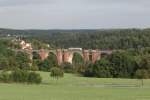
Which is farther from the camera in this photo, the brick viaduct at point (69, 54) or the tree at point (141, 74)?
the brick viaduct at point (69, 54)

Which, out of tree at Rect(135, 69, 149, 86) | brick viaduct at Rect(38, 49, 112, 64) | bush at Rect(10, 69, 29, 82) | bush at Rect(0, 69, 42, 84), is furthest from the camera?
brick viaduct at Rect(38, 49, 112, 64)

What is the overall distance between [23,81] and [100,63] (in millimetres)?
34889

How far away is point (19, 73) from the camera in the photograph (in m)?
66.7

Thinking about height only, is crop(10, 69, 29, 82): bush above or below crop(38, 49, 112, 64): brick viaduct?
below

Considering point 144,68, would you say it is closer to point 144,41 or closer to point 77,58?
point 77,58

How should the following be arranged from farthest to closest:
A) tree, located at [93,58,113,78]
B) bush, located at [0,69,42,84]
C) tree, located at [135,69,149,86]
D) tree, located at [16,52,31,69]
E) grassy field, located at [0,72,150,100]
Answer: tree, located at [16,52,31,69] < tree, located at [93,58,113,78] < tree, located at [135,69,149,86] < bush, located at [0,69,42,84] < grassy field, located at [0,72,150,100]

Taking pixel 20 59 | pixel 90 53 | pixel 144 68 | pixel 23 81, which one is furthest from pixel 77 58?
pixel 23 81

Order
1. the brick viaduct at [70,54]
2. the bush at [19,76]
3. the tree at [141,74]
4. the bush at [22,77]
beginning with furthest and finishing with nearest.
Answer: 1. the brick viaduct at [70,54]
2. the tree at [141,74]
3. the bush at [19,76]
4. the bush at [22,77]

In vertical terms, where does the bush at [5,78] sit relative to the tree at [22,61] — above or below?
below

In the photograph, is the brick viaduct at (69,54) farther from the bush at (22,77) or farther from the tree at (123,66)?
the bush at (22,77)

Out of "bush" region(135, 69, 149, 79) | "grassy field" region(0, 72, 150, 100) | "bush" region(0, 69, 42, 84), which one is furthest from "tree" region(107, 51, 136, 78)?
"grassy field" region(0, 72, 150, 100)

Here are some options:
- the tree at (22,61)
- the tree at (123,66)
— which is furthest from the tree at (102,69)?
the tree at (22,61)

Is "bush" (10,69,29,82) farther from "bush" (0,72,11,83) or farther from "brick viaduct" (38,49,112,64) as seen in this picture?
"brick viaduct" (38,49,112,64)

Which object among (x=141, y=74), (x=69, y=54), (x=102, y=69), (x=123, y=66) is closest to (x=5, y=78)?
(x=141, y=74)
